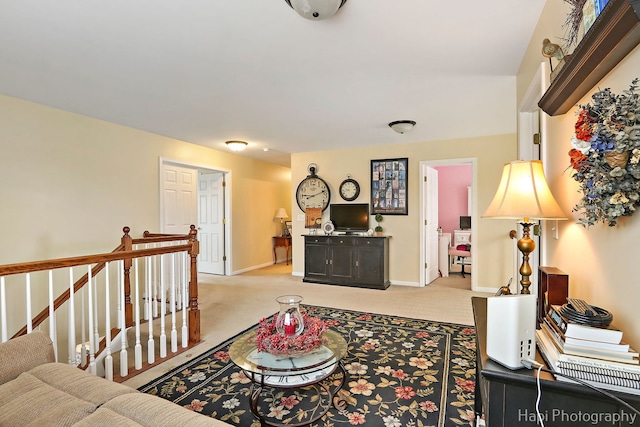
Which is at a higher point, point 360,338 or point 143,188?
point 143,188

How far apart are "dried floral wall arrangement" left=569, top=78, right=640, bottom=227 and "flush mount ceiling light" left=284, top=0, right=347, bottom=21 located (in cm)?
133

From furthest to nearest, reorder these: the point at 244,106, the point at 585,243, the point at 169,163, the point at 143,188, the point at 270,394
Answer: the point at 169,163, the point at 143,188, the point at 244,106, the point at 270,394, the point at 585,243

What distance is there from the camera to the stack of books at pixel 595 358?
818mm

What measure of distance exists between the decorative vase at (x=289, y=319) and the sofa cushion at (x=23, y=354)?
4.04 feet

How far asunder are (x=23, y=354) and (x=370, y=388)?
2.02 metres

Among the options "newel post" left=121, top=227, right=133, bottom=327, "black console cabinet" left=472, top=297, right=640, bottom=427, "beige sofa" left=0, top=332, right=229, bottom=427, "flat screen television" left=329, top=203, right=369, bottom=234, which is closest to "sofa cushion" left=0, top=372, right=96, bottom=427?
"beige sofa" left=0, top=332, right=229, bottom=427

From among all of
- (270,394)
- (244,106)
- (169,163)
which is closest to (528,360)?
(270,394)

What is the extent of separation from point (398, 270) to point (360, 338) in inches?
99.9

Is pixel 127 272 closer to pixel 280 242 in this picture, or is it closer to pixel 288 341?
pixel 288 341

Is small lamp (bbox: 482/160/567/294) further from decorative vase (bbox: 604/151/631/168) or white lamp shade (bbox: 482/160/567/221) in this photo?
decorative vase (bbox: 604/151/631/168)

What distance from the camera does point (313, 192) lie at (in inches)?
239

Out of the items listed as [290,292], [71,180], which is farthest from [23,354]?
[290,292]

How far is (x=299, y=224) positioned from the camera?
6.28 m

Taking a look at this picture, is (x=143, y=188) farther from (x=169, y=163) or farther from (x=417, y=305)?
(x=417, y=305)
